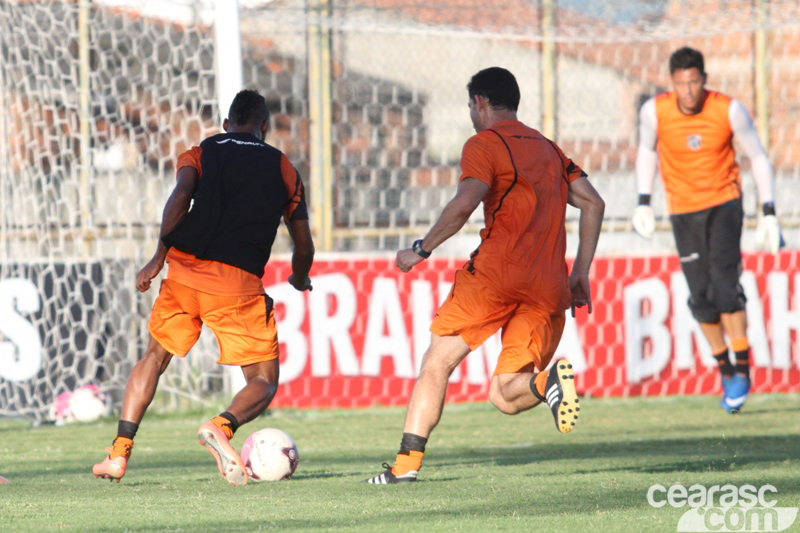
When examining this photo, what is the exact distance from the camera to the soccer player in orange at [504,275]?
454 cm

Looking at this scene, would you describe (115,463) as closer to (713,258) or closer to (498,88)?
(498,88)

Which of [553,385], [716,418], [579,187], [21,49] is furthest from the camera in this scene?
[21,49]

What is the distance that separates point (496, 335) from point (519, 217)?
407cm

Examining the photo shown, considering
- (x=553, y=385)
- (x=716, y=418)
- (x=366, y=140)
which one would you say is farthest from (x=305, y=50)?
(x=553, y=385)

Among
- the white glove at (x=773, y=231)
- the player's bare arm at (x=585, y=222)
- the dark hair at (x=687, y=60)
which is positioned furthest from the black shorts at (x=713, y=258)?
the player's bare arm at (x=585, y=222)

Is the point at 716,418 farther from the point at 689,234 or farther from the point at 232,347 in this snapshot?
the point at 232,347

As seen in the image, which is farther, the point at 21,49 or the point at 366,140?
the point at 366,140

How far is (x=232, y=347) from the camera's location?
4.88 meters

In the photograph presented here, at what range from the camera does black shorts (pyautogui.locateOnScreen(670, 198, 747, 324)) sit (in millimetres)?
7418

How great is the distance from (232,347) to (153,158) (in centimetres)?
428

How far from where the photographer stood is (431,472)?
5.00 metres

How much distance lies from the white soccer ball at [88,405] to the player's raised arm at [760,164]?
184 inches

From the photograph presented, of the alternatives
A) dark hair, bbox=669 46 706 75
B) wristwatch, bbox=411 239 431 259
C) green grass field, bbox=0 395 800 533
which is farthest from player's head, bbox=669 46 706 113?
wristwatch, bbox=411 239 431 259

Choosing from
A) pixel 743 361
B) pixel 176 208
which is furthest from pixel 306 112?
pixel 176 208
